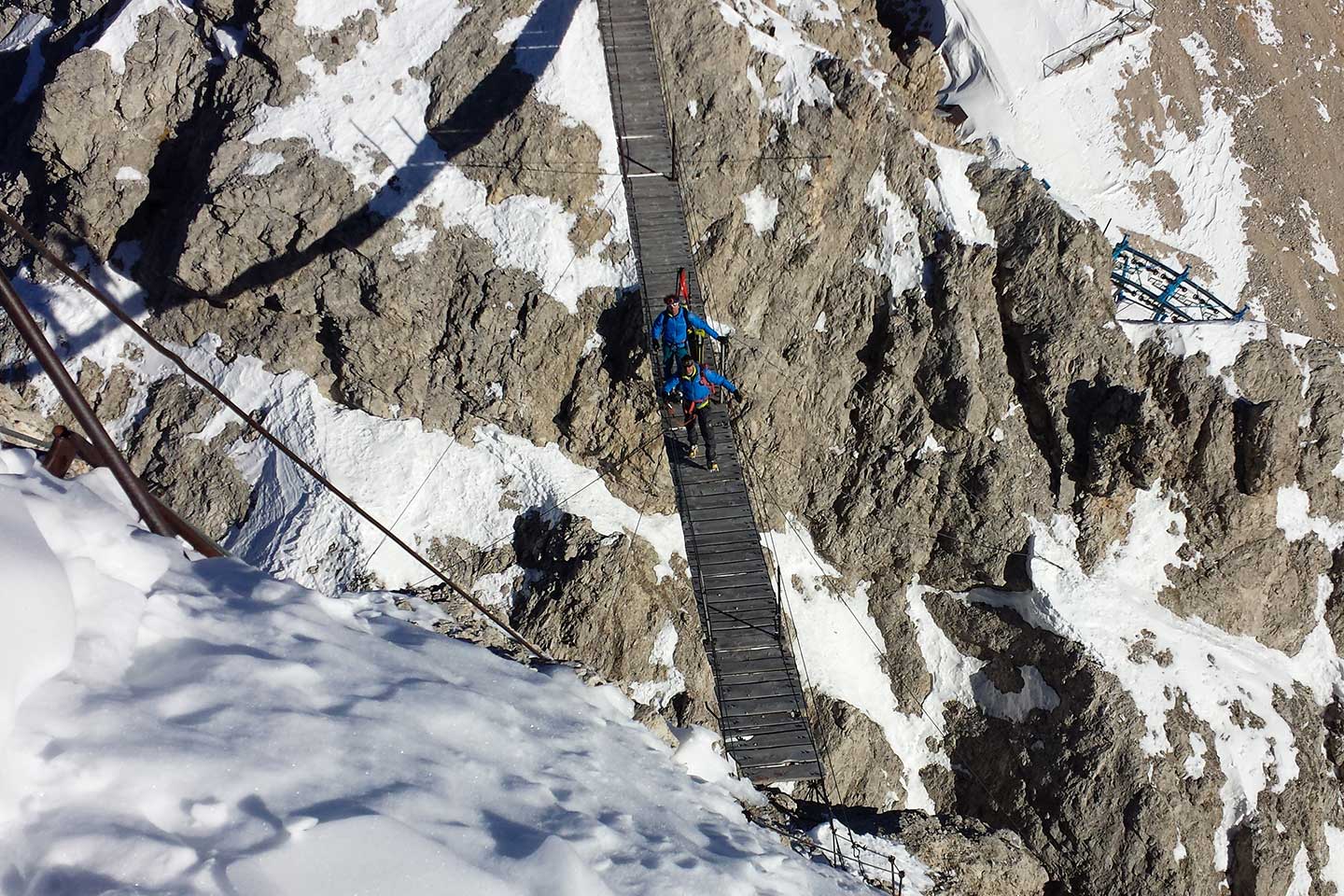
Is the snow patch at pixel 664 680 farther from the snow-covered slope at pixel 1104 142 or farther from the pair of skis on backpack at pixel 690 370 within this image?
the snow-covered slope at pixel 1104 142

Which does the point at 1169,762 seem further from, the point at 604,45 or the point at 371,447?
the point at 604,45

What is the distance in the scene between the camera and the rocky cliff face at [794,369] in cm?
1549

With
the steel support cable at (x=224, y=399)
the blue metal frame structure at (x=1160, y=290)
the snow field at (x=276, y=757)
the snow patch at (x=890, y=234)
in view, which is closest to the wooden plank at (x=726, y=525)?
the steel support cable at (x=224, y=399)

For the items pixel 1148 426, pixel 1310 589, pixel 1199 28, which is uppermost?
pixel 1199 28

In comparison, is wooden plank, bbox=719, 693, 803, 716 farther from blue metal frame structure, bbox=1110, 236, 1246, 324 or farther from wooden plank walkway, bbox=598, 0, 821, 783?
blue metal frame structure, bbox=1110, 236, 1246, 324

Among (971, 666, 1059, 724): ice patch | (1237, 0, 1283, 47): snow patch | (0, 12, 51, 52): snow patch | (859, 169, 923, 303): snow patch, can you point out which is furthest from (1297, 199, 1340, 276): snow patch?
(0, 12, 51, 52): snow patch

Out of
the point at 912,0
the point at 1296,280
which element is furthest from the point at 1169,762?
the point at 912,0

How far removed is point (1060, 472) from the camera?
16.7 meters

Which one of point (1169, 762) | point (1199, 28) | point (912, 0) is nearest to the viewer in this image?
point (1169, 762)

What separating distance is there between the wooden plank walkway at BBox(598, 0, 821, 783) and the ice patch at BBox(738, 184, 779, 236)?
1993mm

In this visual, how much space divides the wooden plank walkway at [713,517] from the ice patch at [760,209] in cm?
199

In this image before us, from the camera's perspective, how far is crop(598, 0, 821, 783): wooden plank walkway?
1017 centimetres

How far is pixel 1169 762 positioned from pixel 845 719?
596 centimetres

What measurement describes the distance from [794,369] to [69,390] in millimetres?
13794
